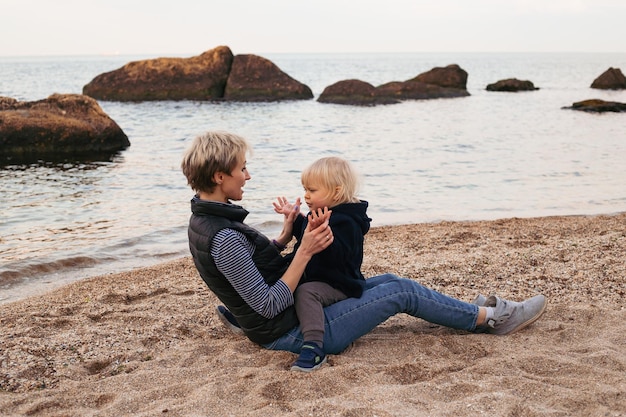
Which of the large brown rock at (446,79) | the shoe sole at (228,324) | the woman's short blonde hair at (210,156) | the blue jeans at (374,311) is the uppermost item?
the large brown rock at (446,79)

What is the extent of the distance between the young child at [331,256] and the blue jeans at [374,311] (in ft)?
0.23

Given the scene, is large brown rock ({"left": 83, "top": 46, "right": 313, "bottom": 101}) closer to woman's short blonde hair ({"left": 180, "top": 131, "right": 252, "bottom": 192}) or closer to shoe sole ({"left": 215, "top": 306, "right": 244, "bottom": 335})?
shoe sole ({"left": 215, "top": 306, "right": 244, "bottom": 335})

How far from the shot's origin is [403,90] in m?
38.3

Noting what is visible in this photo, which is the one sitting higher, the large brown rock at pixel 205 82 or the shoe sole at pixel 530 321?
the large brown rock at pixel 205 82

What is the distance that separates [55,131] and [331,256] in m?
14.0

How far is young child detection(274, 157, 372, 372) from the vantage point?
3.94 meters

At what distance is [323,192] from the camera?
404 cm

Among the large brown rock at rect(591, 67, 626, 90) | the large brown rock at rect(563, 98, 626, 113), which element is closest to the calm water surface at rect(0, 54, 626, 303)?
the large brown rock at rect(563, 98, 626, 113)

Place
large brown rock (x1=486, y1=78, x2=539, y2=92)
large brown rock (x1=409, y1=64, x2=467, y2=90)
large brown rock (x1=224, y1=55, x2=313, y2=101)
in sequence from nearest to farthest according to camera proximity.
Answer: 1. large brown rock (x1=224, y1=55, x2=313, y2=101)
2. large brown rock (x1=409, y1=64, x2=467, y2=90)
3. large brown rock (x1=486, y1=78, x2=539, y2=92)

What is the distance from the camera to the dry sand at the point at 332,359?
3381 mm

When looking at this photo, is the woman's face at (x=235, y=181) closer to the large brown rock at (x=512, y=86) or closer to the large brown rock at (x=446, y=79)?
the large brown rock at (x=446, y=79)

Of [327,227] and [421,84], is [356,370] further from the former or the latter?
[421,84]

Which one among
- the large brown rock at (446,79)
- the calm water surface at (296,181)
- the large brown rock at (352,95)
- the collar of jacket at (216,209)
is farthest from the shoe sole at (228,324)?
the large brown rock at (446,79)

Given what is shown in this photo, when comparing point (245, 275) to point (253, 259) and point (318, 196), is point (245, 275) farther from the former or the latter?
point (318, 196)
